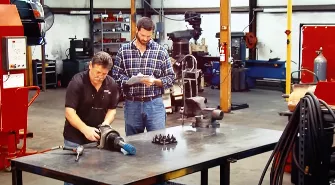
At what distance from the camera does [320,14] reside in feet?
36.6

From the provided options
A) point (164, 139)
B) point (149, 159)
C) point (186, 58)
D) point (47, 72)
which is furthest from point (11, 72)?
point (47, 72)

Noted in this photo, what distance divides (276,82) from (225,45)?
12.2 feet

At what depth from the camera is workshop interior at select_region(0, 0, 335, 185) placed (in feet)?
8.84

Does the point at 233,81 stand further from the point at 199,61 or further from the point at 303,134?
the point at 303,134

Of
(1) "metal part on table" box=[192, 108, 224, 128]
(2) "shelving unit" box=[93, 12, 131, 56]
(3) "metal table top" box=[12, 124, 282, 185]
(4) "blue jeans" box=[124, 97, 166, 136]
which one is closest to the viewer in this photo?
(3) "metal table top" box=[12, 124, 282, 185]

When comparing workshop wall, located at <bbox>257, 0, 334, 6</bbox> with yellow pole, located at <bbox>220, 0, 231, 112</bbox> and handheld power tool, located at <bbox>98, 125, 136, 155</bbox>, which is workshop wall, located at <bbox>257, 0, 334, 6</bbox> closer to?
yellow pole, located at <bbox>220, 0, 231, 112</bbox>

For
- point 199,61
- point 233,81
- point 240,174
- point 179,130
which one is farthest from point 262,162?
point 199,61

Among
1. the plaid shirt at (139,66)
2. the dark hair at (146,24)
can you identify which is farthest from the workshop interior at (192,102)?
the dark hair at (146,24)

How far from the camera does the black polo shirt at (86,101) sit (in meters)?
3.54

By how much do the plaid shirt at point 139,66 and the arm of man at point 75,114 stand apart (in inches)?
30.4

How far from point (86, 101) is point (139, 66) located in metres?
0.84

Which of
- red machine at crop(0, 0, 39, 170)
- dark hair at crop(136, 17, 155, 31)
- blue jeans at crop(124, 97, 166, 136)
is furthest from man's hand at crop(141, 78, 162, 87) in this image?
red machine at crop(0, 0, 39, 170)

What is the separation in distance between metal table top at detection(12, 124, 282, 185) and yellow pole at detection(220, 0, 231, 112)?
187 inches

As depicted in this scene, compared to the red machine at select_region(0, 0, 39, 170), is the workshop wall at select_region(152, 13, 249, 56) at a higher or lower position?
higher
